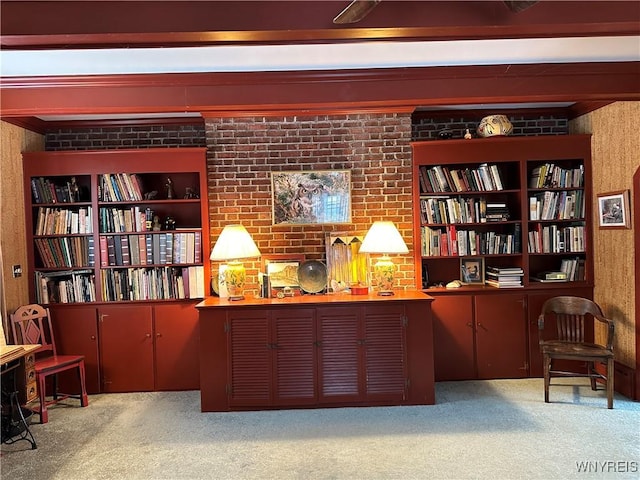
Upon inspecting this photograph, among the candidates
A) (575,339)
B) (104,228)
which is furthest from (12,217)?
(575,339)

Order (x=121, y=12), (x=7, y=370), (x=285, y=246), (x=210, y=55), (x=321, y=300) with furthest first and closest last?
(x=285, y=246) → (x=321, y=300) → (x=7, y=370) → (x=210, y=55) → (x=121, y=12)

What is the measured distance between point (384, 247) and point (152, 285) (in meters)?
2.27

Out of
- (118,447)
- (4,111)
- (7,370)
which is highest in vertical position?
(4,111)

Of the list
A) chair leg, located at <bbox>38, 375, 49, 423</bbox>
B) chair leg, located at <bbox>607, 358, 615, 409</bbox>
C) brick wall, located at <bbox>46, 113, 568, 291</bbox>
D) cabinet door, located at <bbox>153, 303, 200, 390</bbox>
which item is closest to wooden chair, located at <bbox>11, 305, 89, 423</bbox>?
chair leg, located at <bbox>38, 375, 49, 423</bbox>

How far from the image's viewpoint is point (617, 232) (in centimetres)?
473

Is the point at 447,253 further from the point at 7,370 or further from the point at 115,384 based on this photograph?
the point at 7,370

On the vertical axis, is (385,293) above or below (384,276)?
below

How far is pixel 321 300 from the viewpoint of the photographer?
4426mm

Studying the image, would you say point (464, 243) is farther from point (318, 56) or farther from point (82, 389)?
point (82, 389)

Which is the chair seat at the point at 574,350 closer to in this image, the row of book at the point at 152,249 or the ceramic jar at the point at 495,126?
the ceramic jar at the point at 495,126

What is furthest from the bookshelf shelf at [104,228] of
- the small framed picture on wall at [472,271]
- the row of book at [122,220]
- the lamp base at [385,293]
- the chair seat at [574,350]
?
the chair seat at [574,350]

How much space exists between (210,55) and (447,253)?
2.95 m

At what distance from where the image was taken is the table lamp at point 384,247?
15.0 feet

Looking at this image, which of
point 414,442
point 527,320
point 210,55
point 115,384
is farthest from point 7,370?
point 527,320
